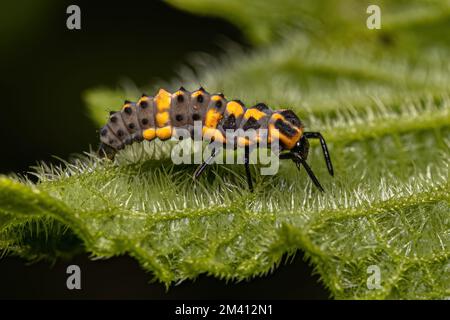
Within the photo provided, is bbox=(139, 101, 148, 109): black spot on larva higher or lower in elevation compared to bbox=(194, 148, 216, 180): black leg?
higher

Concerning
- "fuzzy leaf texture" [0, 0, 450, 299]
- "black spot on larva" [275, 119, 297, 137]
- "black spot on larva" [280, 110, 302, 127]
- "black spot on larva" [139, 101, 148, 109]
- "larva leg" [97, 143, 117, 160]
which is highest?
"black spot on larva" [139, 101, 148, 109]

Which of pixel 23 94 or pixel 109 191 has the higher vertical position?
pixel 23 94

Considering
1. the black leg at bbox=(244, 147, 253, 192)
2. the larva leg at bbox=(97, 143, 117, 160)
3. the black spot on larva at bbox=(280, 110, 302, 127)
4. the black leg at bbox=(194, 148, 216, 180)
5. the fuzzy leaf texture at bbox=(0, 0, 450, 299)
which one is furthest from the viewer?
the black spot on larva at bbox=(280, 110, 302, 127)

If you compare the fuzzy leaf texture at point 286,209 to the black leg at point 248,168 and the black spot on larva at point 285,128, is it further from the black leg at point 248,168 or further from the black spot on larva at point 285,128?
the black spot on larva at point 285,128

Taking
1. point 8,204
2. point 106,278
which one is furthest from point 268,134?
point 106,278

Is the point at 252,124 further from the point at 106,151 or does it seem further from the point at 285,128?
the point at 106,151

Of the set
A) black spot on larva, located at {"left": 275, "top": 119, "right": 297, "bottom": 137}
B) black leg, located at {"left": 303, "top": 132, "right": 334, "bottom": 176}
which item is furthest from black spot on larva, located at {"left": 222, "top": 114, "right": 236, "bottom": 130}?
black leg, located at {"left": 303, "top": 132, "right": 334, "bottom": 176}

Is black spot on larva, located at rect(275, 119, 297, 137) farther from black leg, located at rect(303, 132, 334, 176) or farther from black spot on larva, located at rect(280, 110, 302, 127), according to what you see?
black leg, located at rect(303, 132, 334, 176)

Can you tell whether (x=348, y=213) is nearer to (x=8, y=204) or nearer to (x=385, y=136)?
(x=385, y=136)

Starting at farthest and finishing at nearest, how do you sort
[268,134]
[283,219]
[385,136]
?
1. [385,136]
2. [268,134]
3. [283,219]
